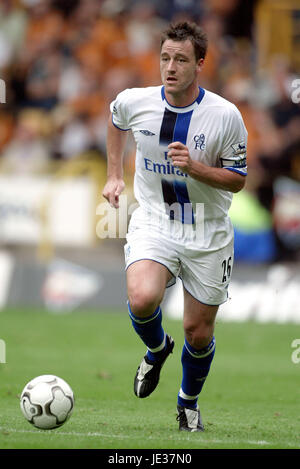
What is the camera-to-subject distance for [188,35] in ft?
21.4

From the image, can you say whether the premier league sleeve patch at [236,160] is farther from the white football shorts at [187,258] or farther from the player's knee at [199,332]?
the player's knee at [199,332]

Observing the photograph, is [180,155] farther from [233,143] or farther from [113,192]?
[113,192]

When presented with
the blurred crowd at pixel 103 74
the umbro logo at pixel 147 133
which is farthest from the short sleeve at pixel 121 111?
the blurred crowd at pixel 103 74

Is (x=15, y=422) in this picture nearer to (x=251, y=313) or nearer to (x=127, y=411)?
(x=127, y=411)

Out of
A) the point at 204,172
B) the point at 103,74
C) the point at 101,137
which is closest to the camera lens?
the point at 204,172

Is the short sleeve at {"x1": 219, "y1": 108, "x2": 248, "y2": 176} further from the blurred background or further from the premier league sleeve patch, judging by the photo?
the blurred background

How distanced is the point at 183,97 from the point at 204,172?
2.01 feet

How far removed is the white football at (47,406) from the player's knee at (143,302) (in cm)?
76

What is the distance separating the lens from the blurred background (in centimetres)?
1456

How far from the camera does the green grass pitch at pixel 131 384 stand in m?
6.14

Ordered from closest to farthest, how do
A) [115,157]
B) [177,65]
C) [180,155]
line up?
[180,155] → [177,65] → [115,157]

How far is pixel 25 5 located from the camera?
19000mm

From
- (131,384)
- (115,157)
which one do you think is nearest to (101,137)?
(131,384)
